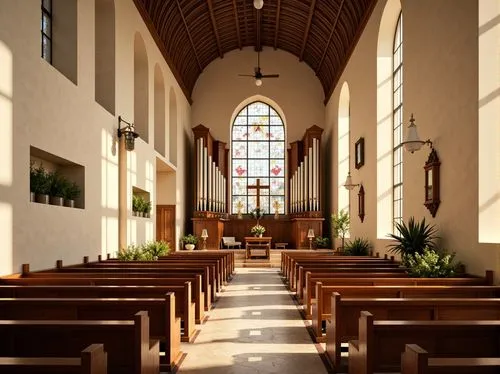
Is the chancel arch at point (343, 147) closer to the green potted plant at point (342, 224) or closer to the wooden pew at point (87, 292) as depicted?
the green potted plant at point (342, 224)

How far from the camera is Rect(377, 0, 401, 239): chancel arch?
10648 mm

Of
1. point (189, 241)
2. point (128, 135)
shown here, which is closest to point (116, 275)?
point (128, 135)

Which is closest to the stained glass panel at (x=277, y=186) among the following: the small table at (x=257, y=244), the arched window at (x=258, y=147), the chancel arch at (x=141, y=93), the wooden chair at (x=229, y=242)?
the arched window at (x=258, y=147)

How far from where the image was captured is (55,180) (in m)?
7.39

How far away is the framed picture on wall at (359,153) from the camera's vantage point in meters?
12.4

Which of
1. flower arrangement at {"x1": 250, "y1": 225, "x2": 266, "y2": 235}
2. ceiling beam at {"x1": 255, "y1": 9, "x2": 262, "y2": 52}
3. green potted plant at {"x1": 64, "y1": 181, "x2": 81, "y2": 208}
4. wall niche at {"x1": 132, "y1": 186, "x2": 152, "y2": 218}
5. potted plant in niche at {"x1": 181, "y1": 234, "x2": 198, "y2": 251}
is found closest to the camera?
green potted plant at {"x1": 64, "y1": 181, "x2": 81, "y2": 208}

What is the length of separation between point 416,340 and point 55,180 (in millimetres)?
5572

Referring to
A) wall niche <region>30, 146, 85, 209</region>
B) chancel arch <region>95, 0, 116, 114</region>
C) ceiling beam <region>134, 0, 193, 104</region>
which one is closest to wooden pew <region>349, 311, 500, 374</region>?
wall niche <region>30, 146, 85, 209</region>

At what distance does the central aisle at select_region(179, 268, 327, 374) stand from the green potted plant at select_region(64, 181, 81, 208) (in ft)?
8.67

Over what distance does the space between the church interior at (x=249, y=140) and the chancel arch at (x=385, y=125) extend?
0.10 ft

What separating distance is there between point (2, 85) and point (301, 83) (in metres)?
15.2

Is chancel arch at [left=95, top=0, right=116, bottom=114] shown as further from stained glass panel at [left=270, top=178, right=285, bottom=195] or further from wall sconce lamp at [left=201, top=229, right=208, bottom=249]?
stained glass panel at [left=270, top=178, right=285, bottom=195]

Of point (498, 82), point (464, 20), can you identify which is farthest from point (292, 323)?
point (464, 20)

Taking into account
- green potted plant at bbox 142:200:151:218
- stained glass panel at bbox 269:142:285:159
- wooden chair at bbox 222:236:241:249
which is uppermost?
stained glass panel at bbox 269:142:285:159
